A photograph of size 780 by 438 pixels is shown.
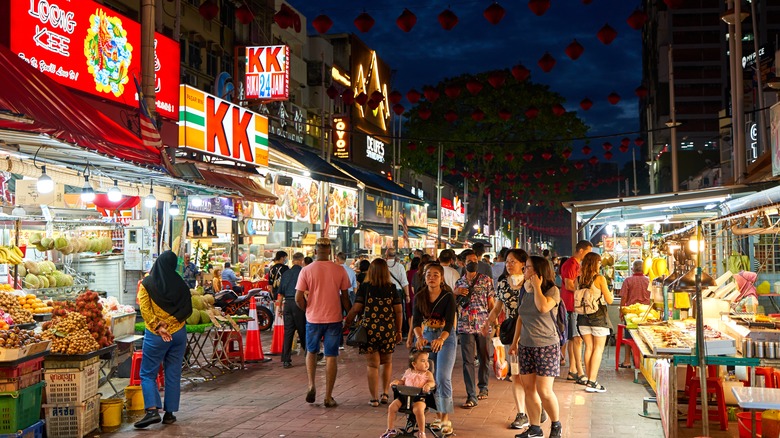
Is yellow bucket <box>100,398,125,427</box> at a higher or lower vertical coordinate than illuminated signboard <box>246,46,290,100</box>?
lower

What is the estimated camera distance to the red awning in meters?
8.38

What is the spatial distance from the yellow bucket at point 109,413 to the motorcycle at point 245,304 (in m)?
7.77

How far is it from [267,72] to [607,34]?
14795 mm

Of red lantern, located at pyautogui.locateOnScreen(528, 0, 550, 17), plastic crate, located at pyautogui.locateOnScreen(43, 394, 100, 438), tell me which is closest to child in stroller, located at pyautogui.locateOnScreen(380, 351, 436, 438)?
plastic crate, located at pyautogui.locateOnScreen(43, 394, 100, 438)

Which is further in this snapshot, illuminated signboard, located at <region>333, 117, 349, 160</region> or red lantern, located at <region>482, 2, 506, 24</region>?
illuminated signboard, located at <region>333, 117, 349, 160</region>

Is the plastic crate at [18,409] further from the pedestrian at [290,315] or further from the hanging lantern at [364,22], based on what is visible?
the hanging lantern at [364,22]

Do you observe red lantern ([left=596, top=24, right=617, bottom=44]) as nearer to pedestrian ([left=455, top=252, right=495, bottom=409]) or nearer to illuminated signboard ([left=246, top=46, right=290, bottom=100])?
pedestrian ([left=455, top=252, right=495, bottom=409])

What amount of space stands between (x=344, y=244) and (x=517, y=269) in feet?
108

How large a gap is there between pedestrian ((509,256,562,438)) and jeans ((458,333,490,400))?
206 cm

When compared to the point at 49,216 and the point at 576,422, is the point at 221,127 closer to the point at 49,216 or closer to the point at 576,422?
the point at 49,216

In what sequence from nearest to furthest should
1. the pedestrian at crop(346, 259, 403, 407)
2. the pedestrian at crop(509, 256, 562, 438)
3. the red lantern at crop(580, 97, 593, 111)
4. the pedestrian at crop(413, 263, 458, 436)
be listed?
the pedestrian at crop(509, 256, 562, 438), the pedestrian at crop(413, 263, 458, 436), the pedestrian at crop(346, 259, 403, 407), the red lantern at crop(580, 97, 593, 111)

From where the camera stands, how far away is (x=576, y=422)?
919 centimetres

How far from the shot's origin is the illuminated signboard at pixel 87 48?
1402 cm

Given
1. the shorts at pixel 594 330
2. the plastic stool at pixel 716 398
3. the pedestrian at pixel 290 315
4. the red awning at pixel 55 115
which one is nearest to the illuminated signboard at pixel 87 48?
the red awning at pixel 55 115
